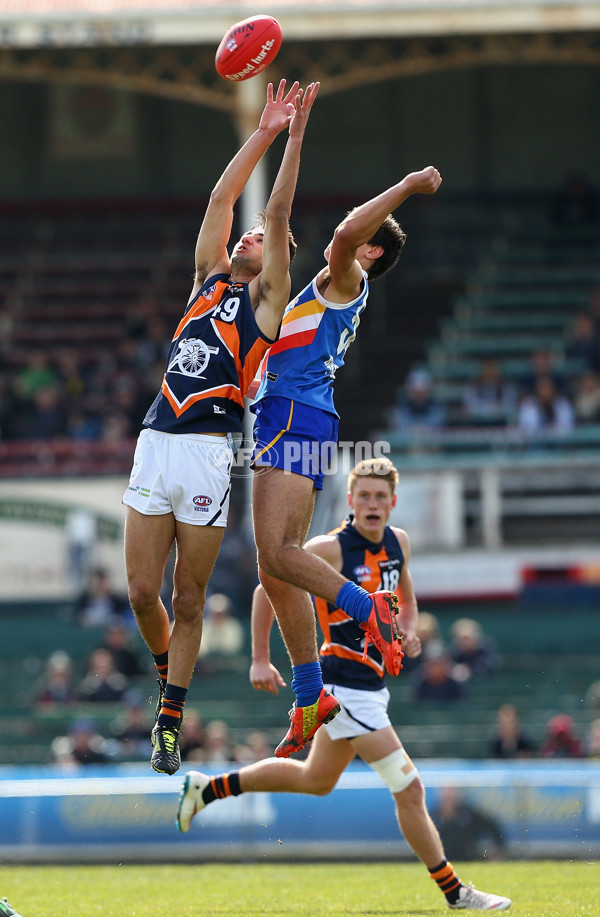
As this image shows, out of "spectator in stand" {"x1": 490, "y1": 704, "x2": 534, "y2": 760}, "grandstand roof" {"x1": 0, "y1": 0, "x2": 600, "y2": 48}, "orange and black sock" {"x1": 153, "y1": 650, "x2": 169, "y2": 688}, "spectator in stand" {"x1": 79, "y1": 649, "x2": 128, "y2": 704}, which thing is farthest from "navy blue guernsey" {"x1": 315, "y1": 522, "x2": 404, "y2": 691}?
"grandstand roof" {"x1": 0, "y1": 0, "x2": 600, "y2": 48}

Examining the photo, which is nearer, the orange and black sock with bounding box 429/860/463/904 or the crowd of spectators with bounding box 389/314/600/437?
the orange and black sock with bounding box 429/860/463/904

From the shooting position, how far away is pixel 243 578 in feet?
51.4

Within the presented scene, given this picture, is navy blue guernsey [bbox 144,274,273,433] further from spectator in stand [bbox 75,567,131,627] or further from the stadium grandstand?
spectator in stand [bbox 75,567,131,627]

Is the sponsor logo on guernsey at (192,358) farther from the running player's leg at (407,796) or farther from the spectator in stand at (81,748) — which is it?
the spectator in stand at (81,748)

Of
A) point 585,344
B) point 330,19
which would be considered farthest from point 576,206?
point 330,19

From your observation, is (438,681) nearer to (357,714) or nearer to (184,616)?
(357,714)

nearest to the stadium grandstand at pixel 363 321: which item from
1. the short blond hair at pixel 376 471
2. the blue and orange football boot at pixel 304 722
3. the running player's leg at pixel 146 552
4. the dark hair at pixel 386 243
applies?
the short blond hair at pixel 376 471

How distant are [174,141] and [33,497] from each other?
10.3 m

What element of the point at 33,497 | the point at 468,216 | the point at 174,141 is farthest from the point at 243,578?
the point at 174,141

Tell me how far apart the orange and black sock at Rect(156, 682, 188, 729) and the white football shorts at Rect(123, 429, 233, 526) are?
858 millimetres

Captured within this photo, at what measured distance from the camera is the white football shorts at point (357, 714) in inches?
303

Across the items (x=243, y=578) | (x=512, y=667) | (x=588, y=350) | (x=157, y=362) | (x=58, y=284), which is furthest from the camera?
(x=58, y=284)

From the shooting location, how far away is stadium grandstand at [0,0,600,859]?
14.7 metres

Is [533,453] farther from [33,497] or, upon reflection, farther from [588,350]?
[33,497]
